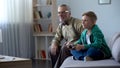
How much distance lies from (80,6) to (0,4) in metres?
1.75

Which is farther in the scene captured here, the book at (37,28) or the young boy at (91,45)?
the book at (37,28)

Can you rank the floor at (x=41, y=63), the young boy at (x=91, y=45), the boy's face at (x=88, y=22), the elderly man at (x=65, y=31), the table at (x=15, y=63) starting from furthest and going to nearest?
1. the floor at (x=41, y=63)
2. the elderly man at (x=65, y=31)
3. the table at (x=15, y=63)
4. the boy's face at (x=88, y=22)
5. the young boy at (x=91, y=45)

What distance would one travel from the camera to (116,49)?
2799 millimetres

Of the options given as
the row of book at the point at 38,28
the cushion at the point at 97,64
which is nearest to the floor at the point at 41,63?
the row of book at the point at 38,28

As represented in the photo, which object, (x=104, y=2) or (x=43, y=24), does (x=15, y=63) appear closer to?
(x=43, y=24)

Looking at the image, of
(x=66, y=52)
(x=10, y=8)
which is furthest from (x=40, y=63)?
(x=66, y=52)

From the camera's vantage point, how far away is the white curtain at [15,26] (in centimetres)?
552

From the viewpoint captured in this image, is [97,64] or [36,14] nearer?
[97,64]

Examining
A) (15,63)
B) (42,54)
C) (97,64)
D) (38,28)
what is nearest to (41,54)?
Result: (42,54)

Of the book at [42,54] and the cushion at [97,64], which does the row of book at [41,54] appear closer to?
the book at [42,54]

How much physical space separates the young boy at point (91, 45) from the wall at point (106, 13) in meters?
2.28

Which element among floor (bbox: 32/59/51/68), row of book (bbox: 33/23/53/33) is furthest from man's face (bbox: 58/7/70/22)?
row of book (bbox: 33/23/53/33)

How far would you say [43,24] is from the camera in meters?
5.81

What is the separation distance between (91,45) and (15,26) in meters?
2.88
